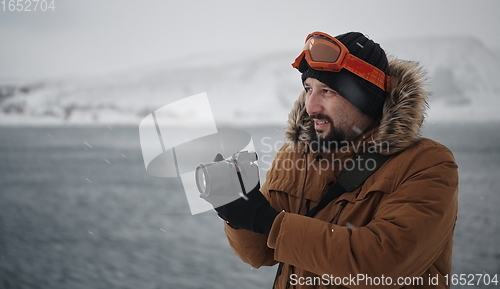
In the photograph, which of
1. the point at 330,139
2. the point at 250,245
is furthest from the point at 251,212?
the point at 330,139

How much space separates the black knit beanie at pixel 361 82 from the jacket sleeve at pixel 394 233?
11.9 inches

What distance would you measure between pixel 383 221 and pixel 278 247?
0.96 feet

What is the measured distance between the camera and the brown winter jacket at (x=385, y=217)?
98 cm

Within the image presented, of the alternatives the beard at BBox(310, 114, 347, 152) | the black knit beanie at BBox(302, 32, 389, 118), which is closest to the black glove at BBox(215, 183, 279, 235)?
the beard at BBox(310, 114, 347, 152)

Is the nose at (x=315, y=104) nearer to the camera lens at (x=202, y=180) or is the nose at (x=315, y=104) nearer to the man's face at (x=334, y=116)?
Result: the man's face at (x=334, y=116)

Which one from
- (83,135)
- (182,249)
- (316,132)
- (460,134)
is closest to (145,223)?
(182,249)

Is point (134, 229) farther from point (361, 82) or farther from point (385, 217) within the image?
point (385, 217)

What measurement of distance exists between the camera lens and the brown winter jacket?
228 millimetres

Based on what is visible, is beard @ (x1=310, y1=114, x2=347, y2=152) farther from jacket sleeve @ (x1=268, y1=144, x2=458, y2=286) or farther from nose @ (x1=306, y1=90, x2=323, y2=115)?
jacket sleeve @ (x1=268, y1=144, x2=458, y2=286)

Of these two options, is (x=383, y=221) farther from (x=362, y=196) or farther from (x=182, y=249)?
(x=182, y=249)

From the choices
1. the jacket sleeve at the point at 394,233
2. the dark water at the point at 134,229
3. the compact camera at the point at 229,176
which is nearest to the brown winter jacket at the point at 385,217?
the jacket sleeve at the point at 394,233

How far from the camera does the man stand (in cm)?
99

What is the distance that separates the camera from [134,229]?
1658cm

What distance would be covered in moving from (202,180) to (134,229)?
16641 mm
